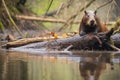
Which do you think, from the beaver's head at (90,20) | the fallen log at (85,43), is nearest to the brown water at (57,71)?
the fallen log at (85,43)

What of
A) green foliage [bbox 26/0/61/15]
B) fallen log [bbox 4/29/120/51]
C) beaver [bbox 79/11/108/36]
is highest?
green foliage [bbox 26/0/61/15]

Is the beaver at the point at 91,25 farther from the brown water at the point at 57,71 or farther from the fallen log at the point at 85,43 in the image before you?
the brown water at the point at 57,71


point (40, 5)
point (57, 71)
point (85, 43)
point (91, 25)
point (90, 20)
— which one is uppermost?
point (40, 5)

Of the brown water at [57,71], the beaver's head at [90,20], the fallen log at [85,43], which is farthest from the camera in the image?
the beaver's head at [90,20]

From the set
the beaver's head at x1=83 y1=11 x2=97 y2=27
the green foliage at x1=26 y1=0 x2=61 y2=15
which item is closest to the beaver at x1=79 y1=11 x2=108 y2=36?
the beaver's head at x1=83 y1=11 x2=97 y2=27

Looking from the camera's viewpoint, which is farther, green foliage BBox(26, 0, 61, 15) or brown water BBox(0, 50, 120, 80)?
green foliage BBox(26, 0, 61, 15)

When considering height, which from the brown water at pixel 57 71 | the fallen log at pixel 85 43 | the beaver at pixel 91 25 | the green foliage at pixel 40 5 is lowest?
the brown water at pixel 57 71

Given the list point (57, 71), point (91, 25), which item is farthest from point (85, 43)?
point (57, 71)

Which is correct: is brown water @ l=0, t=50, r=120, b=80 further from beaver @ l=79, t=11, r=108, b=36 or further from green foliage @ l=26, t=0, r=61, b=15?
green foliage @ l=26, t=0, r=61, b=15

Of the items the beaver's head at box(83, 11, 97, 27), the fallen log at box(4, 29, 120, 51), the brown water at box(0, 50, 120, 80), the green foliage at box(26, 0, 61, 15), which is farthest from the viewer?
the green foliage at box(26, 0, 61, 15)

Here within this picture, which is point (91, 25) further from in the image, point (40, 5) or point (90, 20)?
point (40, 5)

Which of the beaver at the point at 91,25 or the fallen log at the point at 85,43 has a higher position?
the beaver at the point at 91,25

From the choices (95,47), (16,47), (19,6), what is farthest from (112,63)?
(19,6)

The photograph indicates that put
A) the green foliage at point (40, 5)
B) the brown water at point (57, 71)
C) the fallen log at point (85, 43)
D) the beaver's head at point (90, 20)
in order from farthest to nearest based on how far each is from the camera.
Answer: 1. the green foliage at point (40, 5)
2. the beaver's head at point (90, 20)
3. the fallen log at point (85, 43)
4. the brown water at point (57, 71)
